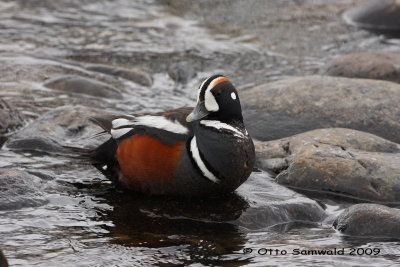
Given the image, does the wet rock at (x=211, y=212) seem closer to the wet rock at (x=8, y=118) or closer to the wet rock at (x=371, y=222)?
the wet rock at (x=371, y=222)

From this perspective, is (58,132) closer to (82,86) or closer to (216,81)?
(82,86)

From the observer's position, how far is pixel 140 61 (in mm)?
11438

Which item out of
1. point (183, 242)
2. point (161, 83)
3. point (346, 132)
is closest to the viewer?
point (183, 242)

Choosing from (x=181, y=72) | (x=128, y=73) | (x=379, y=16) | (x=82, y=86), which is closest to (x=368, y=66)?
(x=181, y=72)

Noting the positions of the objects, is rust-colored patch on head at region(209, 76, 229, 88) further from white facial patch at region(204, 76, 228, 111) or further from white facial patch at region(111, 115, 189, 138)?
white facial patch at region(111, 115, 189, 138)

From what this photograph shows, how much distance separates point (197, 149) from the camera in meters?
6.31

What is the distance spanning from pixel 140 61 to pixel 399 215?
612cm

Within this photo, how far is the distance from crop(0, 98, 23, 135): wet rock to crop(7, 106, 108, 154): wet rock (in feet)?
0.64

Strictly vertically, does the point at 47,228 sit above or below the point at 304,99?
below

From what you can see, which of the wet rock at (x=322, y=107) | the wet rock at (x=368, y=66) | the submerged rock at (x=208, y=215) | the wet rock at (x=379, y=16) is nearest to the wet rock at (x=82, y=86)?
the wet rock at (x=322, y=107)

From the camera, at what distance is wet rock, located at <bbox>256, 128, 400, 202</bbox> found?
22.2 feet

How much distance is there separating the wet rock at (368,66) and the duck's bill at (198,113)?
13.9 feet

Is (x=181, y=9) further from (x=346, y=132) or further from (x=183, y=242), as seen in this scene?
(x=183, y=242)

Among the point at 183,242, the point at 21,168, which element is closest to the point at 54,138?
the point at 21,168
